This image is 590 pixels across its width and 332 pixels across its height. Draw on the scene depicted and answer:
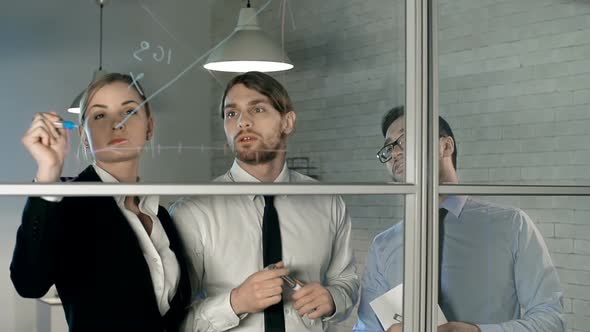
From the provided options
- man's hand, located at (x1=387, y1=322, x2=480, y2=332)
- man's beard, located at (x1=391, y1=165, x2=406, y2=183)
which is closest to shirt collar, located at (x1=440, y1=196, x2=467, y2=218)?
man's beard, located at (x1=391, y1=165, x2=406, y2=183)

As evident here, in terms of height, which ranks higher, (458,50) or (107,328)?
(458,50)

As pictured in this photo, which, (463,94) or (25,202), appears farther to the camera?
(463,94)

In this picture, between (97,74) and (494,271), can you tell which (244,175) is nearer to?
(97,74)

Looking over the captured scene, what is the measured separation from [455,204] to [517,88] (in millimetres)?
431

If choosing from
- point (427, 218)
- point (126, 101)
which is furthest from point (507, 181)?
point (126, 101)

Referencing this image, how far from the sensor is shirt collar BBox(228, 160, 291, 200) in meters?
2.17

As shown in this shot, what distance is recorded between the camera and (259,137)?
2.24m

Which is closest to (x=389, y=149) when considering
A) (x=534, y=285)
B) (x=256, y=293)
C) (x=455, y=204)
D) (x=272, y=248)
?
(x=455, y=204)

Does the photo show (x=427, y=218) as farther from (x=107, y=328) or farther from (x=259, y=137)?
(x=107, y=328)

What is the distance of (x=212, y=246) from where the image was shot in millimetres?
2219

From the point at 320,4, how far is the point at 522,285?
44.1 inches

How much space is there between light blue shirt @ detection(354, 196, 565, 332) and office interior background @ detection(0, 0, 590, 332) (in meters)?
0.05

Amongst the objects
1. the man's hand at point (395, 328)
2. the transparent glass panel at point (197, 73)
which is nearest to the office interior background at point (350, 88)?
the transparent glass panel at point (197, 73)

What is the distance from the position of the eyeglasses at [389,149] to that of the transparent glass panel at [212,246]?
10 centimetres
